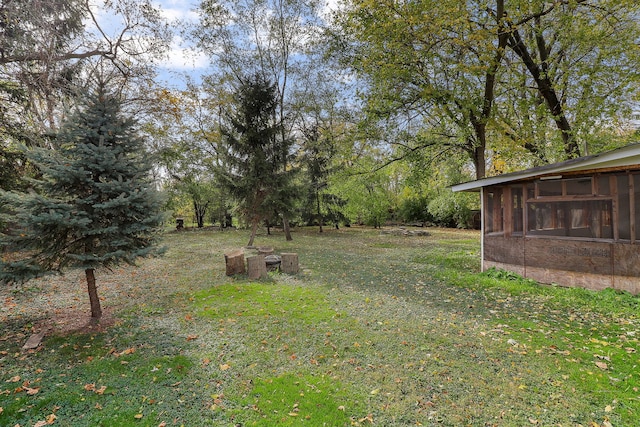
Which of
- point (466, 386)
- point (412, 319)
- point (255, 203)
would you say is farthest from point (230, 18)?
point (466, 386)

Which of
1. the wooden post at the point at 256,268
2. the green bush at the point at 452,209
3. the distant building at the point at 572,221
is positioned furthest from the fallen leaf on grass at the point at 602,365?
the green bush at the point at 452,209

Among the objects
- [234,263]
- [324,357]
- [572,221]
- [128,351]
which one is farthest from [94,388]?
[572,221]

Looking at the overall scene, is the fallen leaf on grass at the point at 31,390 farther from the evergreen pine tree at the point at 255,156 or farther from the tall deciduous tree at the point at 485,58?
the evergreen pine tree at the point at 255,156

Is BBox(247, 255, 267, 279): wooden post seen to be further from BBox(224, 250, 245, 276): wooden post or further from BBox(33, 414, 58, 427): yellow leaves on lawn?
BBox(33, 414, 58, 427): yellow leaves on lawn

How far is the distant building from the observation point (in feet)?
19.4

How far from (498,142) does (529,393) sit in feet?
39.5

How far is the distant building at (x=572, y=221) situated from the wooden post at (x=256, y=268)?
622cm

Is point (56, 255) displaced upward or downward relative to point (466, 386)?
upward

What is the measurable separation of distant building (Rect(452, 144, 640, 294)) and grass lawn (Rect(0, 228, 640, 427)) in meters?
0.58

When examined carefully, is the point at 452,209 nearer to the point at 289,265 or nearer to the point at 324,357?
the point at 289,265

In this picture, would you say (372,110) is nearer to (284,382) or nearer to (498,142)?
(498,142)

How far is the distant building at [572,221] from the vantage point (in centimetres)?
590

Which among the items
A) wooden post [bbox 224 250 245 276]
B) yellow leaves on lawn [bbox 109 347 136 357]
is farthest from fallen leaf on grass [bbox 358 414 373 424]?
wooden post [bbox 224 250 245 276]

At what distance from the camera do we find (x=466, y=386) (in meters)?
3.27
